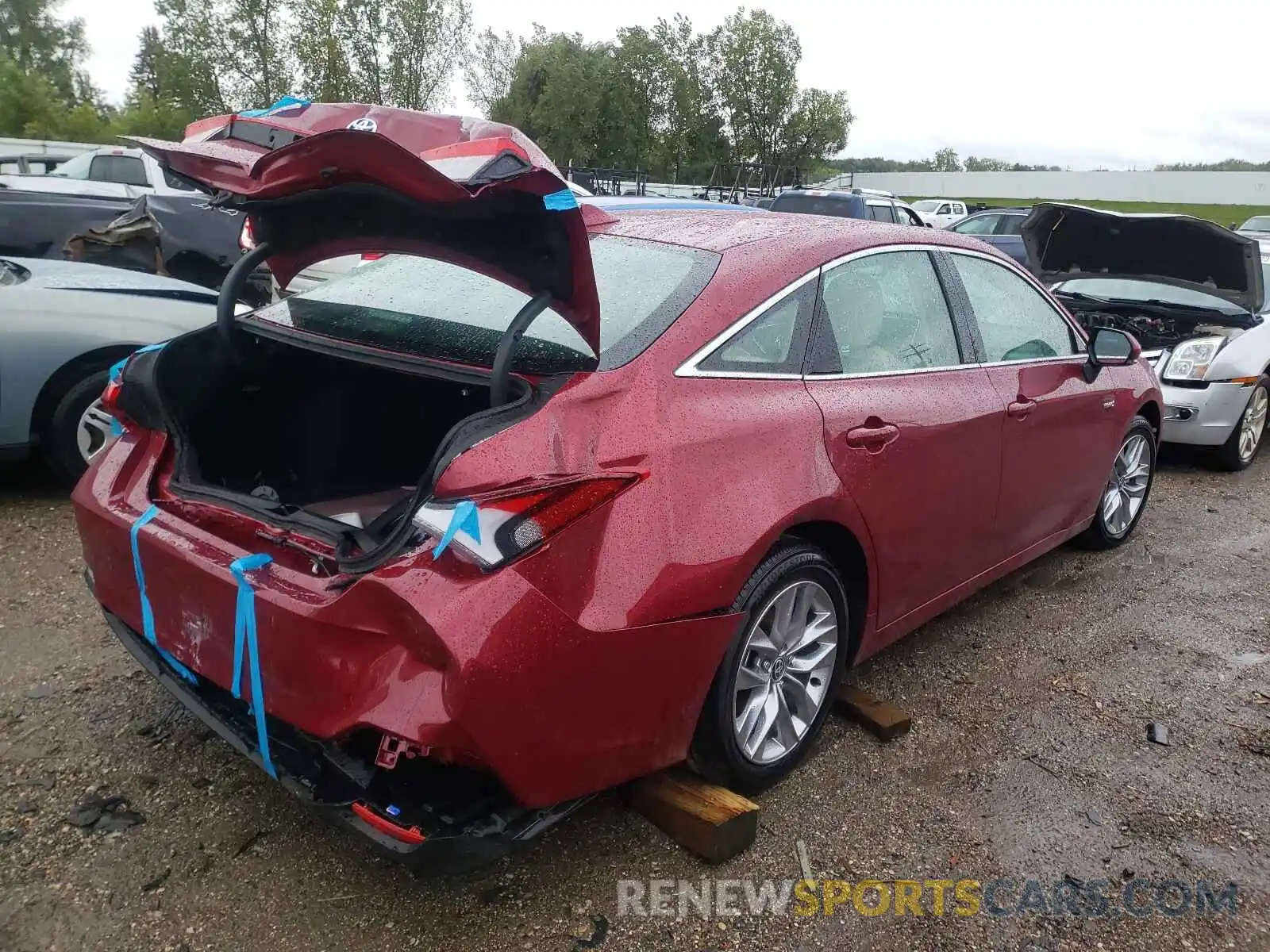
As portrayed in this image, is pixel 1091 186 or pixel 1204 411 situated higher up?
pixel 1091 186

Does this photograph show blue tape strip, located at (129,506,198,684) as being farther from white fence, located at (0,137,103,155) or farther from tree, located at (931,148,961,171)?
tree, located at (931,148,961,171)

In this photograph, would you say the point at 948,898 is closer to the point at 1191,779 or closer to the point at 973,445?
the point at 1191,779

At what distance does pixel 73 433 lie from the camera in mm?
4531

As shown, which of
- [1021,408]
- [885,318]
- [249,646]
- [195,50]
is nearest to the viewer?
[249,646]

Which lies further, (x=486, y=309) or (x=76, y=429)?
(x=76, y=429)

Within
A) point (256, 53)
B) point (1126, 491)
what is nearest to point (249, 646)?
point (1126, 491)

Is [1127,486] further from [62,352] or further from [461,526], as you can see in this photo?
[62,352]

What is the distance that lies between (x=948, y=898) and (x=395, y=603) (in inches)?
62.2

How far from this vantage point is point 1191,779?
2.94m

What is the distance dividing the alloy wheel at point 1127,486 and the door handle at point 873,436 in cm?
230

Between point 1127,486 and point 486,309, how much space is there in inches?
144

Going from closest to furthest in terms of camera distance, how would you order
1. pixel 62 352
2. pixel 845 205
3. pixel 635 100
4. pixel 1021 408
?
pixel 1021 408 → pixel 62 352 → pixel 845 205 → pixel 635 100

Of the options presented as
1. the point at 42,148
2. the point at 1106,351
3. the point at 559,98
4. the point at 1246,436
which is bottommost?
the point at 1246,436

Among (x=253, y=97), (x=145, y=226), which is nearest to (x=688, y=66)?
(x=253, y=97)
